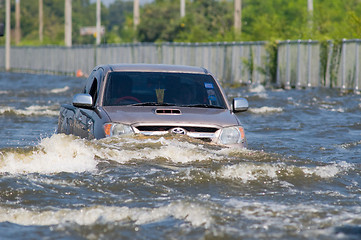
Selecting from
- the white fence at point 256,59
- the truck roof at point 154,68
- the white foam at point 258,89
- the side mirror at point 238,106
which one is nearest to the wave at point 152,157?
the side mirror at point 238,106

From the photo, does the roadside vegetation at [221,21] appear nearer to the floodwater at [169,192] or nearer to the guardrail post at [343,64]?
the guardrail post at [343,64]

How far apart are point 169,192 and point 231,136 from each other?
176 centimetres

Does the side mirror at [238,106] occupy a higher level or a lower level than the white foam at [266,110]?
higher

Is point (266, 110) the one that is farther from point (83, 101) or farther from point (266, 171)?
point (266, 171)

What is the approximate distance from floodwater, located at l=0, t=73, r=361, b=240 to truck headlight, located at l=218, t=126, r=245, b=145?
0.41ft

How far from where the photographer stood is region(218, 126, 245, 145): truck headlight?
9.38 m

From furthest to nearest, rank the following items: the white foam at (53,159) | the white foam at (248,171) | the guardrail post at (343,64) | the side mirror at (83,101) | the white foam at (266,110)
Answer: the guardrail post at (343,64) → the white foam at (266,110) → the side mirror at (83,101) → the white foam at (53,159) → the white foam at (248,171)

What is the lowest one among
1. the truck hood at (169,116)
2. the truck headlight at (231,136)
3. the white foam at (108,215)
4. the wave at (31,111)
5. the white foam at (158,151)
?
the wave at (31,111)

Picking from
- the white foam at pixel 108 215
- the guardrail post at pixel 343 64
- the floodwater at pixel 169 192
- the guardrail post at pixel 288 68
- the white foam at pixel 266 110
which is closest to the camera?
the floodwater at pixel 169 192

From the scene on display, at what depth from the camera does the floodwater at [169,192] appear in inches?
252

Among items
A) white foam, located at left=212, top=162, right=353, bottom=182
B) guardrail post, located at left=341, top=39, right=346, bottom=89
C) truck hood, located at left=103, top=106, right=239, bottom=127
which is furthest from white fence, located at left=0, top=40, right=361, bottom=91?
white foam, located at left=212, top=162, right=353, bottom=182

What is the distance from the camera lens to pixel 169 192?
7.89m

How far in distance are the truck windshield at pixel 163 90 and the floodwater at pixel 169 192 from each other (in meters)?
0.89

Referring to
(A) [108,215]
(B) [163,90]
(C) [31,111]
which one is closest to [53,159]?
(B) [163,90]
